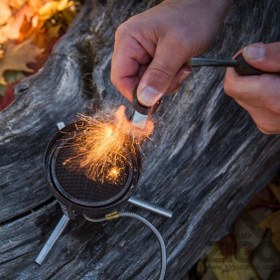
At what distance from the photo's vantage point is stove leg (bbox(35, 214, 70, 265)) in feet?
6.32

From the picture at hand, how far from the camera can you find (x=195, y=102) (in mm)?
2303

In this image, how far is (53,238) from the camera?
194 cm

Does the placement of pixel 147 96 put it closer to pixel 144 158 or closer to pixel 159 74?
pixel 159 74

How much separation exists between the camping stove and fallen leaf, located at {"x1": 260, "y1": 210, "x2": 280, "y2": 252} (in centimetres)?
122

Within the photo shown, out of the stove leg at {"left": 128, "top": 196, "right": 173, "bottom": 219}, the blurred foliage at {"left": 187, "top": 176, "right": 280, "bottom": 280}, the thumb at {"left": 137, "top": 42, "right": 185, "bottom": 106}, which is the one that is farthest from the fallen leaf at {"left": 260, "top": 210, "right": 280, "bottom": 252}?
the thumb at {"left": 137, "top": 42, "right": 185, "bottom": 106}

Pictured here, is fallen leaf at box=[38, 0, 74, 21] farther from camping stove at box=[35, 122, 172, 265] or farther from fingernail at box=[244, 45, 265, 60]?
fingernail at box=[244, 45, 265, 60]

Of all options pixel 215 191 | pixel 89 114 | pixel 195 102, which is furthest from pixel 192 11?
pixel 215 191

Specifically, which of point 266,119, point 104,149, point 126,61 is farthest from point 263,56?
point 104,149

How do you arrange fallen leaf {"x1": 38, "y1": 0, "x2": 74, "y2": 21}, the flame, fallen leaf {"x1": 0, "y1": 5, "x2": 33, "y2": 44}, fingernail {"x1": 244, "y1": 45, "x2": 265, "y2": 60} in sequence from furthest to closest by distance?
fallen leaf {"x1": 38, "y1": 0, "x2": 74, "y2": 21} → fallen leaf {"x1": 0, "y1": 5, "x2": 33, "y2": 44} → the flame → fingernail {"x1": 244, "y1": 45, "x2": 265, "y2": 60}

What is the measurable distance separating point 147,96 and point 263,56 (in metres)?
0.44

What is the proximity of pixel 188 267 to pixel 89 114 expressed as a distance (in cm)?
100

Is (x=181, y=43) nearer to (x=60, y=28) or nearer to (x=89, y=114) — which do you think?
(x=89, y=114)

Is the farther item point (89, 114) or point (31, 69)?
point (31, 69)

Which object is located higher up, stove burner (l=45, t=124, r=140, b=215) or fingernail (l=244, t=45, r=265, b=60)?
fingernail (l=244, t=45, r=265, b=60)
